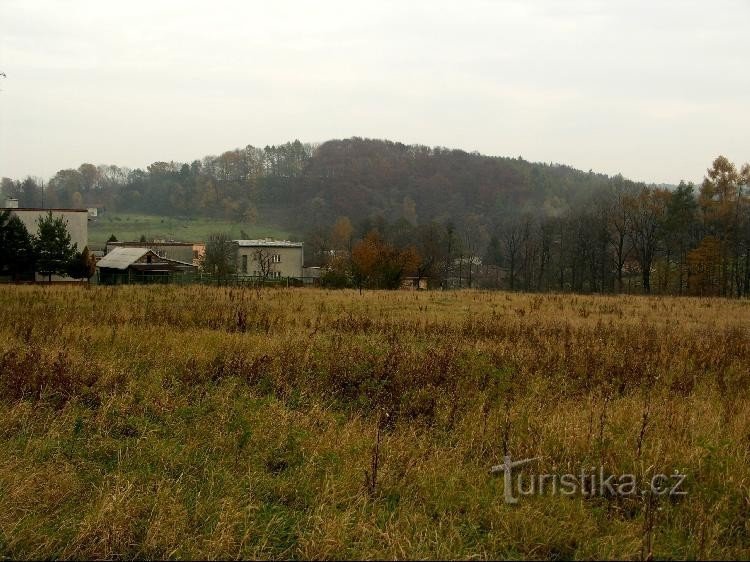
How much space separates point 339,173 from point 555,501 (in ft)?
420

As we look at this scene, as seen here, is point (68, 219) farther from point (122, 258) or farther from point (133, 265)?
point (133, 265)

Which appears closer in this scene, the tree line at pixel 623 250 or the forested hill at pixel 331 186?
the tree line at pixel 623 250

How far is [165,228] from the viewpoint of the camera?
12538 cm

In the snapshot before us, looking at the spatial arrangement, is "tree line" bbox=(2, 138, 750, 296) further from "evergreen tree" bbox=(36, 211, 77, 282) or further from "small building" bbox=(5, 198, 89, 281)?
"small building" bbox=(5, 198, 89, 281)

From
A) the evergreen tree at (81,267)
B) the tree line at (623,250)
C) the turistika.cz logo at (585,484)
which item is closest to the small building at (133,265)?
the evergreen tree at (81,267)

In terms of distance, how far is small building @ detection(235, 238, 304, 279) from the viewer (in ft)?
243

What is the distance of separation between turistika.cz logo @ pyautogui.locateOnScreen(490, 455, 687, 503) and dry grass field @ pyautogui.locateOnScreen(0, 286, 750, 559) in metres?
0.07

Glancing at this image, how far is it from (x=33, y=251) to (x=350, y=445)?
174 ft

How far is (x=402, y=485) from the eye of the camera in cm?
425

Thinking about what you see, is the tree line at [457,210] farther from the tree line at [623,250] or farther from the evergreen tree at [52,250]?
the evergreen tree at [52,250]

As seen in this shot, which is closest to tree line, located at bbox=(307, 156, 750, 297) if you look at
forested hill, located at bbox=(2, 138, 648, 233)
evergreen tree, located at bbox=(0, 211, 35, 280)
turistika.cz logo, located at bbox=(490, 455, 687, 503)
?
evergreen tree, located at bbox=(0, 211, 35, 280)

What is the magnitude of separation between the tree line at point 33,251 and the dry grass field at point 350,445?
45067 millimetres

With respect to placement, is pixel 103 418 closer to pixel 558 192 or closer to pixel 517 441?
pixel 517 441

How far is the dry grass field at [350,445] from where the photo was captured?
3.57 m
